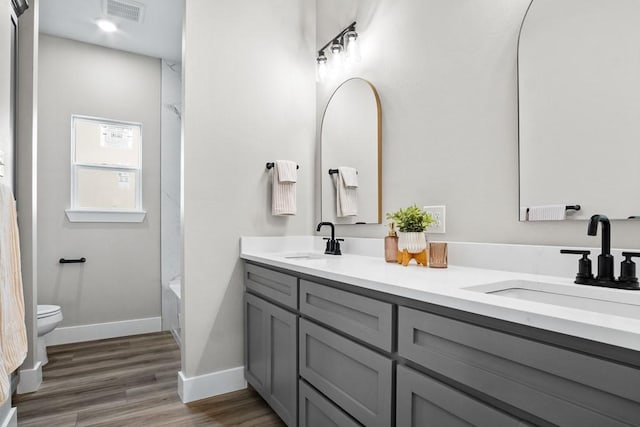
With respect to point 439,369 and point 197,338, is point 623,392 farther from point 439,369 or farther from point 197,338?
point 197,338

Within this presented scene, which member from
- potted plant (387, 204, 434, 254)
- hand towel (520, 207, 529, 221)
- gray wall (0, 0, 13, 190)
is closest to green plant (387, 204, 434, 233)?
potted plant (387, 204, 434, 254)

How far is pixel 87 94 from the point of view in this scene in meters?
3.22

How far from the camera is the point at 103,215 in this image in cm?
325

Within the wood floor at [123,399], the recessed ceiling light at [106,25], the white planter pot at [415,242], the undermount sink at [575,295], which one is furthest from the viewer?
the recessed ceiling light at [106,25]

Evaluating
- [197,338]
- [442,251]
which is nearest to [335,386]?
[442,251]

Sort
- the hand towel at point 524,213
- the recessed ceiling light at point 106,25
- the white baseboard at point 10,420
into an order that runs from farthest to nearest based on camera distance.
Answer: the recessed ceiling light at point 106,25, the white baseboard at point 10,420, the hand towel at point 524,213

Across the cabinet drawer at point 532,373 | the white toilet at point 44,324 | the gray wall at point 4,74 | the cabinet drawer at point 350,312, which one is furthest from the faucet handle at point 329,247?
the white toilet at point 44,324

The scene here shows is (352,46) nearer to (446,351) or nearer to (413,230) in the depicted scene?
(413,230)

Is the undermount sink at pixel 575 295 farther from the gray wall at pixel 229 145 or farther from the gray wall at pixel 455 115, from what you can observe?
the gray wall at pixel 229 145

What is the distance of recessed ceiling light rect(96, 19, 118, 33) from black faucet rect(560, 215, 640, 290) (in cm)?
354

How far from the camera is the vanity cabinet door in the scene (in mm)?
1598

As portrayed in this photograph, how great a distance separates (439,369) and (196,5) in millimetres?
2278

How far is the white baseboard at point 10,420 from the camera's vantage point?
1630 mm

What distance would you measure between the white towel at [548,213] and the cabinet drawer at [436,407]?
0.72 meters
